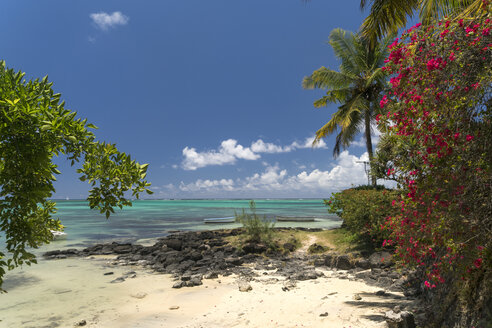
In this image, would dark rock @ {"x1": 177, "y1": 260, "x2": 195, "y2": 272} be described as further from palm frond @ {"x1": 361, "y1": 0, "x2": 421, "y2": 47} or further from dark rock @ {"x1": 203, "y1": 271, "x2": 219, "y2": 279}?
palm frond @ {"x1": 361, "y1": 0, "x2": 421, "y2": 47}

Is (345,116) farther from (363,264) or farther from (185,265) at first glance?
(185,265)

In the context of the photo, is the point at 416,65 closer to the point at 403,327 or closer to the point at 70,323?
the point at 403,327

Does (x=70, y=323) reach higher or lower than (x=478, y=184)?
lower

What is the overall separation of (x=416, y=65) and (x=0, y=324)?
12.0m

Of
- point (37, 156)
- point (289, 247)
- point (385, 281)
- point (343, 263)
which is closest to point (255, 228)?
point (289, 247)

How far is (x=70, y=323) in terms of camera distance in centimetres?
743

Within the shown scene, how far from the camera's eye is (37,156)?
7.68 ft

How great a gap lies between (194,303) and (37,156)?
7.31 meters

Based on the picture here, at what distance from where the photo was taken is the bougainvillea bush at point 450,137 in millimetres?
3457

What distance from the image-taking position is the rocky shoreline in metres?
9.00

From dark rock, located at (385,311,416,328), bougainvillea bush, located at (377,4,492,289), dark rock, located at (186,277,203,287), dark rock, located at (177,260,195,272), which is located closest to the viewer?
bougainvillea bush, located at (377,4,492,289)

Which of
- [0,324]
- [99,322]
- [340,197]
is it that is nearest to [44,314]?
[0,324]

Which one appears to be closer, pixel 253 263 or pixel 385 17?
pixel 385 17

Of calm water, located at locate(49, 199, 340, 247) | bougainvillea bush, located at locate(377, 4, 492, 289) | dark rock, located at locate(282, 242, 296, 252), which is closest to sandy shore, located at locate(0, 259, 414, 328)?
bougainvillea bush, located at locate(377, 4, 492, 289)
